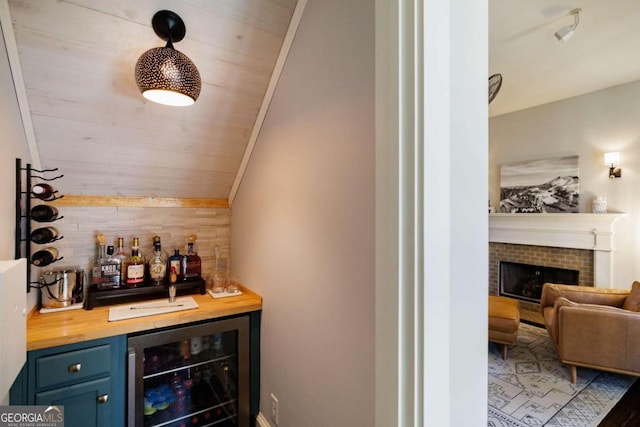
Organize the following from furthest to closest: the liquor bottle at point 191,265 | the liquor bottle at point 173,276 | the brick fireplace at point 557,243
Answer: the brick fireplace at point 557,243 → the liquor bottle at point 191,265 → the liquor bottle at point 173,276

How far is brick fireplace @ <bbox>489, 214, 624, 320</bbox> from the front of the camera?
3312 millimetres

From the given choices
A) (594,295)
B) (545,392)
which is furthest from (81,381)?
(594,295)

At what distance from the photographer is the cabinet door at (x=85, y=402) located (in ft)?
3.83

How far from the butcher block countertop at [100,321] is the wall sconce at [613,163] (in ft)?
13.6

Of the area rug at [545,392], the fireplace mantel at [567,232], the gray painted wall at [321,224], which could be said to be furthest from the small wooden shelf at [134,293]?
the fireplace mantel at [567,232]

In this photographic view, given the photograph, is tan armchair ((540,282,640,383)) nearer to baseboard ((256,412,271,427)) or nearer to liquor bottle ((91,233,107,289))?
baseboard ((256,412,271,427))

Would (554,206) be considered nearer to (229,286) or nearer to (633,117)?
(633,117)

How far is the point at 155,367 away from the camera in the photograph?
57.3 inches

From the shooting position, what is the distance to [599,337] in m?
2.22

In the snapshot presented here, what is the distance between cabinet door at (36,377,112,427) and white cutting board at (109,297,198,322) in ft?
0.87

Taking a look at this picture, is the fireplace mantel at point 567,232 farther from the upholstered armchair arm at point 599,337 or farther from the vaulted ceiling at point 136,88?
the vaulted ceiling at point 136,88

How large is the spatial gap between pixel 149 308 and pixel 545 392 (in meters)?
2.95

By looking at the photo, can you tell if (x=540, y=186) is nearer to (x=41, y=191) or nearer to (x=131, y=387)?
(x=131, y=387)

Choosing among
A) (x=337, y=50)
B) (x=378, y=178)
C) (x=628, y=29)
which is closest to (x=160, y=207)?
(x=337, y=50)
